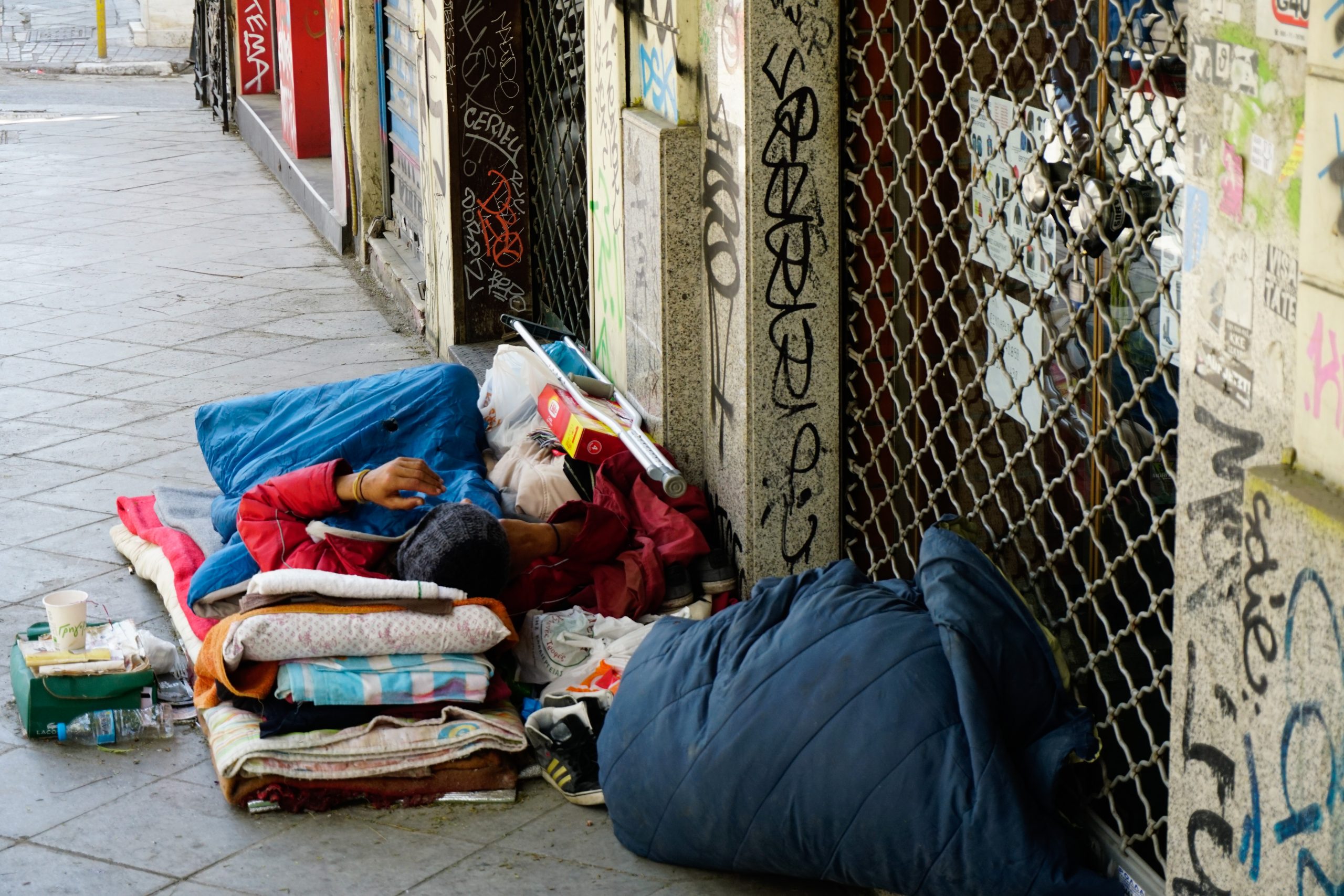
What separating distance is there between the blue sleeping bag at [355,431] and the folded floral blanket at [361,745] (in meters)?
0.94

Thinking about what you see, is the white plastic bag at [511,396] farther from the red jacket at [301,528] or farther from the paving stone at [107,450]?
the paving stone at [107,450]

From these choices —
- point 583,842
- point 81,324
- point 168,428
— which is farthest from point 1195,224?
point 81,324

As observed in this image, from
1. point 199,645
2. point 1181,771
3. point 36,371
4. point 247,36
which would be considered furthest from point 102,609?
point 247,36

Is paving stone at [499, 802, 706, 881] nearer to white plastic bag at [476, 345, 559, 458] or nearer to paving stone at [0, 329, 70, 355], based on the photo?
white plastic bag at [476, 345, 559, 458]

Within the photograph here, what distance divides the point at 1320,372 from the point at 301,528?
2943 mm

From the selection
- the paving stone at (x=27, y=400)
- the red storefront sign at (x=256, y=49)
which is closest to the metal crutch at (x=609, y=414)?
the paving stone at (x=27, y=400)

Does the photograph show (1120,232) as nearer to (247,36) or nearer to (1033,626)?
(1033,626)

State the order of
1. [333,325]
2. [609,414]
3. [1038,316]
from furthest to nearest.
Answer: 1. [333,325]
2. [609,414]
3. [1038,316]

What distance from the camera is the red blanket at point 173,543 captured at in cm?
460

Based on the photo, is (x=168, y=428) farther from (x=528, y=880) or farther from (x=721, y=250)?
(x=528, y=880)

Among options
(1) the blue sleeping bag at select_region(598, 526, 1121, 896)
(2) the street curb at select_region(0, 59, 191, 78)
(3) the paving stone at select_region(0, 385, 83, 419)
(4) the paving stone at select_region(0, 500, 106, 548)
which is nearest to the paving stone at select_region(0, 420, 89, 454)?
(3) the paving stone at select_region(0, 385, 83, 419)

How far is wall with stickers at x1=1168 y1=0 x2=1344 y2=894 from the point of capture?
84.0 inches

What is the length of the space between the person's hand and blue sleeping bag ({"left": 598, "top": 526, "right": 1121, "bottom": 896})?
111cm

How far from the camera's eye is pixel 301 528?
173 inches
